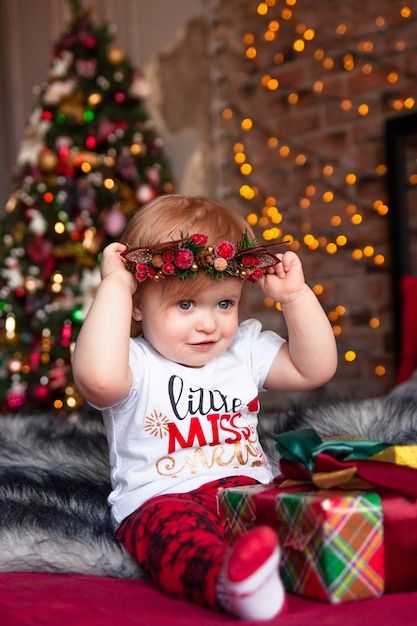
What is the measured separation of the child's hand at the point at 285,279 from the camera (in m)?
1.29

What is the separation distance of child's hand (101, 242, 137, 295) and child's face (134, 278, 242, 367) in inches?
1.5

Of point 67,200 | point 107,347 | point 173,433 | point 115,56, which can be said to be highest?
point 115,56

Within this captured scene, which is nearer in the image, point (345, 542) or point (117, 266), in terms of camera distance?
point (345, 542)

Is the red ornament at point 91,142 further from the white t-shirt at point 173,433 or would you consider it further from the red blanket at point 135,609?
the red blanket at point 135,609

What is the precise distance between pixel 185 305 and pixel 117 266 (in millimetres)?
122

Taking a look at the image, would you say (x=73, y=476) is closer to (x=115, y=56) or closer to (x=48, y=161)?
(x=48, y=161)

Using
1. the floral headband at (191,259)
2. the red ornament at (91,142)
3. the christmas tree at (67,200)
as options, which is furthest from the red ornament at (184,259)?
the red ornament at (91,142)

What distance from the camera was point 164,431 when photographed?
1202 mm

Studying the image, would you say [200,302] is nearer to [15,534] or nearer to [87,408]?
[15,534]

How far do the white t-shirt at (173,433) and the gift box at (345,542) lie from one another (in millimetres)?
317

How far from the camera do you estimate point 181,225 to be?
1.22 m

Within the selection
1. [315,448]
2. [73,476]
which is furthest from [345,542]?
[73,476]

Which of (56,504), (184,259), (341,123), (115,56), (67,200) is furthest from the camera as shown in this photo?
(115,56)

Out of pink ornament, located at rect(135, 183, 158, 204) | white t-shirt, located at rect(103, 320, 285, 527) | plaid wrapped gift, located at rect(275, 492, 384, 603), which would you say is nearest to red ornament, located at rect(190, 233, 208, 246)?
white t-shirt, located at rect(103, 320, 285, 527)
